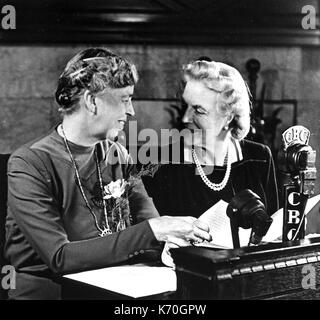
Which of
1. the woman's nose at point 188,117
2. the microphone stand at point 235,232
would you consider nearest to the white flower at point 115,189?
the woman's nose at point 188,117

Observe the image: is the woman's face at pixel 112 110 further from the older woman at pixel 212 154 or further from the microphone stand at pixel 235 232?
Answer: the microphone stand at pixel 235 232

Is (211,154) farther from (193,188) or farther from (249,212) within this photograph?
(249,212)

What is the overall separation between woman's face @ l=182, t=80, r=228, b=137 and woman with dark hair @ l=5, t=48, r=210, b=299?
0.77 feet

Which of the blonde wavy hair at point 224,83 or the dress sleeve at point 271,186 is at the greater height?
the blonde wavy hair at point 224,83

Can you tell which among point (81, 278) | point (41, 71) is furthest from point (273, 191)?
point (41, 71)

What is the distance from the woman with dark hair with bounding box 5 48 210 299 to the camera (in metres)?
1.52

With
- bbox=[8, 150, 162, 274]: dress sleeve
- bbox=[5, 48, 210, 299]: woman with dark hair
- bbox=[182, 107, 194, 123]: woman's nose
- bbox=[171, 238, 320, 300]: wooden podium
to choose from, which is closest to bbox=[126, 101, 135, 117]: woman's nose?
bbox=[5, 48, 210, 299]: woman with dark hair

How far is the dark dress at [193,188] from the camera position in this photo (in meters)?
1.90

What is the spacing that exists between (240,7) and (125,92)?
635 mm

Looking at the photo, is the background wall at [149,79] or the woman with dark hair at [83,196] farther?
the background wall at [149,79]

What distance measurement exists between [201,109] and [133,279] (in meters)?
0.81


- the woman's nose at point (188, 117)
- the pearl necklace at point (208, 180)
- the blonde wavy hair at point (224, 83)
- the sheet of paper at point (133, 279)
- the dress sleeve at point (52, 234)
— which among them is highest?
the blonde wavy hair at point (224, 83)

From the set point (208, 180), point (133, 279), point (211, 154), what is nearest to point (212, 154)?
point (211, 154)
